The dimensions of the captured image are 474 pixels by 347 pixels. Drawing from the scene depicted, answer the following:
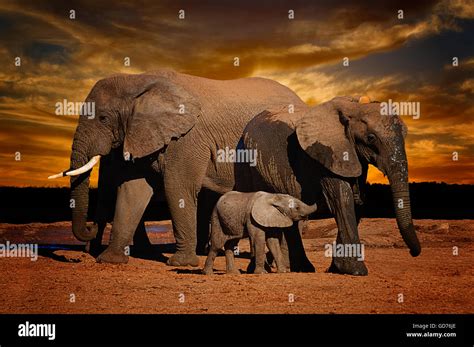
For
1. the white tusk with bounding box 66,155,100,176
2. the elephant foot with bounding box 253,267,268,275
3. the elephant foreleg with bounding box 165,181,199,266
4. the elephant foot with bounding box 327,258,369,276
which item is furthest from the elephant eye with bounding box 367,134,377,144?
the white tusk with bounding box 66,155,100,176

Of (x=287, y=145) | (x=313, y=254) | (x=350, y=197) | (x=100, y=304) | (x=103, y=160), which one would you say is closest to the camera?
(x=100, y=304)

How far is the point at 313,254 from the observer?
59.2 ft

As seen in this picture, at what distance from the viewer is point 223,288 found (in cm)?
1144

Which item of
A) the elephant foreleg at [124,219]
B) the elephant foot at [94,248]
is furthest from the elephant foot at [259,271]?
the elephant foot at [94,248]

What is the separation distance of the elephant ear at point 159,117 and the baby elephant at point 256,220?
2.55 meters

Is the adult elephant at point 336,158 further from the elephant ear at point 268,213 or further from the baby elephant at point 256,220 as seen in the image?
the elephant ear at point 268,213

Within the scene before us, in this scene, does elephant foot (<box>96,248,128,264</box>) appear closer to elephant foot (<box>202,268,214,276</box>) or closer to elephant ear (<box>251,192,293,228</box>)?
elephant foot (<box>202,268,214,276</box>)

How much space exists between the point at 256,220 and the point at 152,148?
3299 mm

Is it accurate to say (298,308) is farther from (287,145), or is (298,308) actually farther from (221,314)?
(287,145)

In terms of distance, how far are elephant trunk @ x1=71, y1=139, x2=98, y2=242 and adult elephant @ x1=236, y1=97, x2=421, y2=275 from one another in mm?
3329

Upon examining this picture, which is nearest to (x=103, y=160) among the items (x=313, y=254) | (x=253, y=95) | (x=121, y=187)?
(x=121, y=187)

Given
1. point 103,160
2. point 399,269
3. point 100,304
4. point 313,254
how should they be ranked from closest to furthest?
point 100,304, point 399,269, point 103,160, point 313,254

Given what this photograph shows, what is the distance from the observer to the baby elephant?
40.8 ft

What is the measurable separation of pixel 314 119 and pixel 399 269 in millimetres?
3735
